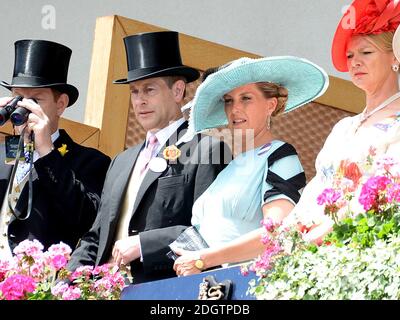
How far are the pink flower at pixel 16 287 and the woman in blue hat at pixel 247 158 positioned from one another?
472mm

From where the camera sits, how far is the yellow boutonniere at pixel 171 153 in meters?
4.91

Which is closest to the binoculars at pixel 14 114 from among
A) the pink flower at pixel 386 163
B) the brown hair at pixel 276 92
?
the brown hair at pixel 276 92

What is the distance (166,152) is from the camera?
16.2 ft

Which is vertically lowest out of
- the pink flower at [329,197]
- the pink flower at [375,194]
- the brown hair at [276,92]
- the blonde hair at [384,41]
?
the pink flower at [329,197]

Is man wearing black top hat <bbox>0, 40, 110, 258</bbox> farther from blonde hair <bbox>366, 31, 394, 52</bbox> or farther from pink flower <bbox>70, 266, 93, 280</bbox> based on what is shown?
blonde hair <bbox>366, 31, 394, 52</bbox>

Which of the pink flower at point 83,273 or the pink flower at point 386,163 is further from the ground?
the pink flower at point 386,163

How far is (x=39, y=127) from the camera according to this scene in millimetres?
5156

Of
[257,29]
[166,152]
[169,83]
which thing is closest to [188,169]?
[166,152]

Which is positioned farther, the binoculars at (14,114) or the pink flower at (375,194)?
the binoculars at (14,114)

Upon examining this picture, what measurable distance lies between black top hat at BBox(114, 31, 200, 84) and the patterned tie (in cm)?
24

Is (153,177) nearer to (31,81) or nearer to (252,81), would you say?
(252,81)

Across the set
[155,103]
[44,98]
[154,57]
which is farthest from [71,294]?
[44,98]

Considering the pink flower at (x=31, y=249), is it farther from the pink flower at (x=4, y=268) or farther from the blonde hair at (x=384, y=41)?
the blonde hair at (x=384, y=41)
